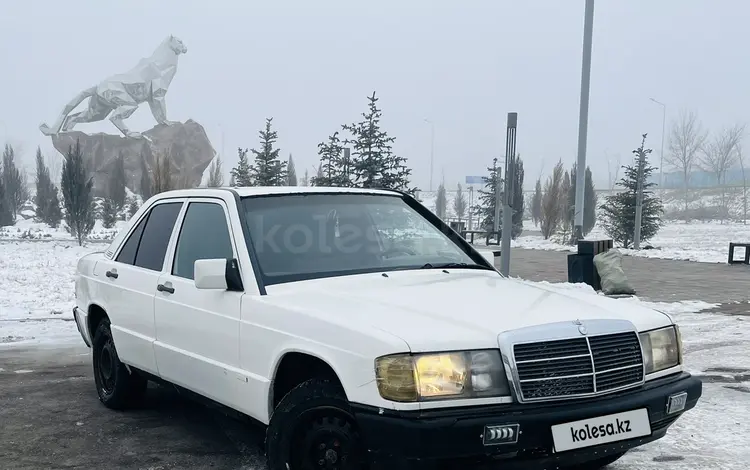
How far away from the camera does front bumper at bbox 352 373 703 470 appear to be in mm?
2736

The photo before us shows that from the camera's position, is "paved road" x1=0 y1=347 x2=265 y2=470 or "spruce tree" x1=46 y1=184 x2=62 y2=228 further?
"spruce tree" x1=46 y1=184 x2=62 y2=228

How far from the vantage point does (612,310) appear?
341cm

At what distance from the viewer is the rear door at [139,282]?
182 inches

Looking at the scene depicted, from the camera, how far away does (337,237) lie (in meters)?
4.14

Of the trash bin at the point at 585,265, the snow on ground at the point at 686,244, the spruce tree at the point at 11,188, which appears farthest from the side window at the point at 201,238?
the spruce tree at the point at 11,188

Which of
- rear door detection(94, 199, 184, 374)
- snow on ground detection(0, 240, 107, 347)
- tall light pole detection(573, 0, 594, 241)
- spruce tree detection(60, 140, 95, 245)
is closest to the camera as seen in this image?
rear door detection(94, 199, 184, 374)

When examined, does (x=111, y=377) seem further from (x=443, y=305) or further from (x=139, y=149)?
(x=139, y=149)

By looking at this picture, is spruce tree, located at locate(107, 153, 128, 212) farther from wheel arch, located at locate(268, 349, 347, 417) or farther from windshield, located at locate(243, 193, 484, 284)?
wheel arch, located at locate(268, 349, 347, 417)

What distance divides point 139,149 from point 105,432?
57.0 meters

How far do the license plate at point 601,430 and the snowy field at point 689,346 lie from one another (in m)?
0.94

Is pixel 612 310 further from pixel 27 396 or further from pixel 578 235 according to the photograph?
pixel 578 235

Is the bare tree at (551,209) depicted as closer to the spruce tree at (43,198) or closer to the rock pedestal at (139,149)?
the spruce tree at (43,198)

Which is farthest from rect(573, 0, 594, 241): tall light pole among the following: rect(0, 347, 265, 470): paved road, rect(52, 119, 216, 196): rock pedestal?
rect(52, 119, 216, 196): rock pedestal

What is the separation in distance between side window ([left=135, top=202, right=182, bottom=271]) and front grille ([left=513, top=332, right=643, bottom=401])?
8.72 ft
